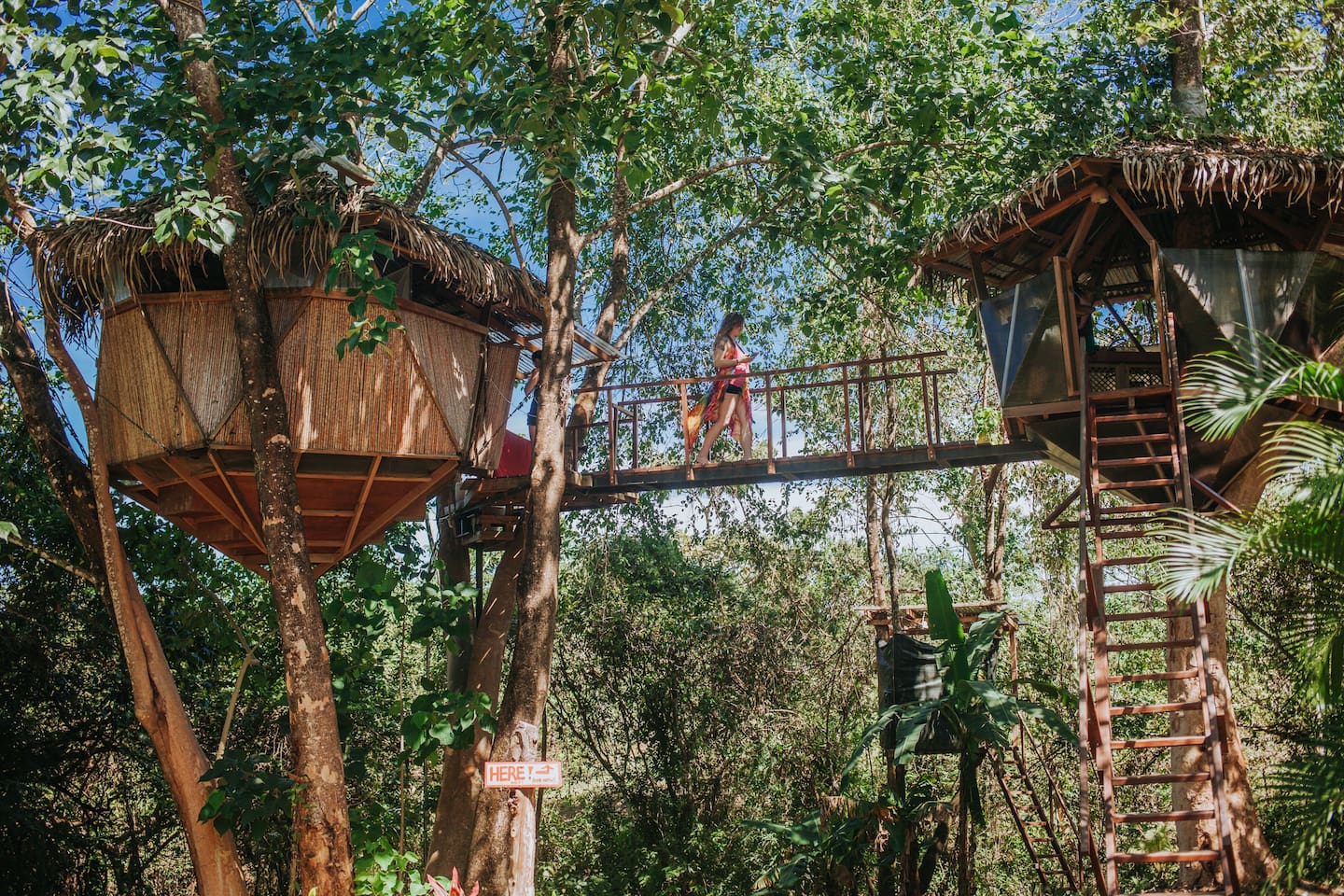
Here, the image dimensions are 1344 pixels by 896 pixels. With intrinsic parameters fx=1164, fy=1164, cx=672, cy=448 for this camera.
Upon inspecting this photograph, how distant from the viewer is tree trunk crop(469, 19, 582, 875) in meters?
8.36

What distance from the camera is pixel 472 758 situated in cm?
1040

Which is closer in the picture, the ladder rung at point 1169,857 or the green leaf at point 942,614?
the ladder rung at point 1169,857

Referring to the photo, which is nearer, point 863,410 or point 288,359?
point 288,359

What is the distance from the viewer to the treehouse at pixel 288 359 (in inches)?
331

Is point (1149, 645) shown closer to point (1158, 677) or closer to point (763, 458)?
point (1158, 677)

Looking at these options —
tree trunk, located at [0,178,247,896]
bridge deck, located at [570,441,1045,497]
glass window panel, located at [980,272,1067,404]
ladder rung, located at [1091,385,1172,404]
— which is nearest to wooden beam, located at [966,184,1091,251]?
glass window panel, located at [980,272,1067,404]

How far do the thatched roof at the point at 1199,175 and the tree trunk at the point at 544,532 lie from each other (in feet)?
11.5

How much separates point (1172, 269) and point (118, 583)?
794cm

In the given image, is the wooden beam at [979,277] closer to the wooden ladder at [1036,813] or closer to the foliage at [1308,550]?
the foliage at [1308,550]

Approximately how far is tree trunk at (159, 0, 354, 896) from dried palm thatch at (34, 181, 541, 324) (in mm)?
289

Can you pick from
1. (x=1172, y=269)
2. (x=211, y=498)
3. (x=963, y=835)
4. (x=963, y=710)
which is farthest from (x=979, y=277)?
(x=211, y=498)

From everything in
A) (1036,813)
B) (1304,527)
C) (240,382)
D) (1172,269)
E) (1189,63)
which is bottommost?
(1036,813)

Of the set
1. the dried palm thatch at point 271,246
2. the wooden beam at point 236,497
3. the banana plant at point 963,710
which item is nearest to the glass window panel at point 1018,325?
the banana plant at point 963,710

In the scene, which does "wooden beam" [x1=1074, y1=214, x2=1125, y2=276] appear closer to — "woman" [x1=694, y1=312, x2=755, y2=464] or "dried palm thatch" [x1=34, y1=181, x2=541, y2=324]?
"woman" [x1=694, y1=312, x2=755, y2=464]
